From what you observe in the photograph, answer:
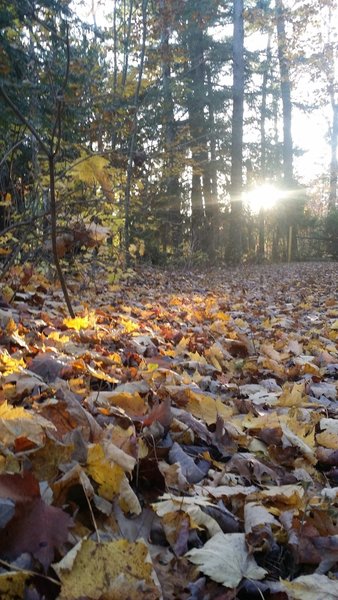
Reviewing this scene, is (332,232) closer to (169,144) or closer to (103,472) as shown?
(169,144)

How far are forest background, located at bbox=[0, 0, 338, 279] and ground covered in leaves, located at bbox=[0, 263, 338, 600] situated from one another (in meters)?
1.32

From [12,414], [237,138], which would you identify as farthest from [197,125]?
[12,414]

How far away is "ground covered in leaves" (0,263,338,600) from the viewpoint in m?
0.92

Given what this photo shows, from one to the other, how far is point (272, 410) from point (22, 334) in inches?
53.1

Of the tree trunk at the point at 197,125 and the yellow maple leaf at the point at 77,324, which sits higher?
the tree trunk at the point at 197,125

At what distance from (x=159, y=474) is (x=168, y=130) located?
14.3 metres

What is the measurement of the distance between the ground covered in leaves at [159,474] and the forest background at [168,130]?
Answer: 1.32 meters

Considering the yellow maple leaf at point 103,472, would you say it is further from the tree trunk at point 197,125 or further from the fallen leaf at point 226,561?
the tree trunk at point 197,125

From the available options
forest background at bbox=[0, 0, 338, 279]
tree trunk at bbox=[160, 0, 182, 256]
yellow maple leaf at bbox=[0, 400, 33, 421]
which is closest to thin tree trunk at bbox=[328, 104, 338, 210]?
forest background at bbox=[0, 0, 338, 279]

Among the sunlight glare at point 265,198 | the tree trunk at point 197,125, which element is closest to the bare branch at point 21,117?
the tree trunk at point 197,125

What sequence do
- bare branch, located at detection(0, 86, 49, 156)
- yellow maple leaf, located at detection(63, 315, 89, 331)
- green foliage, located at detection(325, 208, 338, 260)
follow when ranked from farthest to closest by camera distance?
green foliage, located at detection(325, 208, 338, 260) → yellow maple leaf, located at detection(63, 315, 89, 331) → bare branch, located at detection(0, 86, 49, 156)

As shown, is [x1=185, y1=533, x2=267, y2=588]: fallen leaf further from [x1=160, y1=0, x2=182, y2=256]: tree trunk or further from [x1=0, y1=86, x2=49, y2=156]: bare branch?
[x1=160, y1=0, x2=182, y2=256]: tree trunk

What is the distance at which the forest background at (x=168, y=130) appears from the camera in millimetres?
5254

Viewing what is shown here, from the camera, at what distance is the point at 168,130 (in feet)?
47.6
